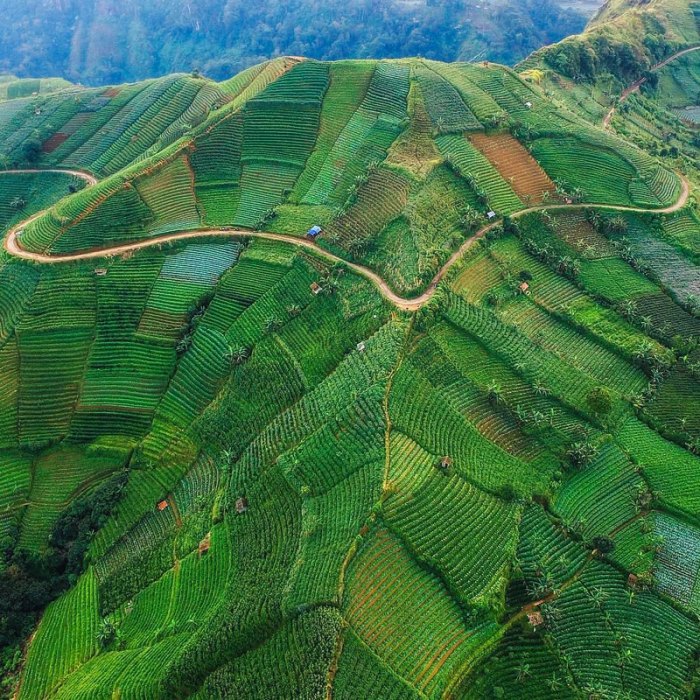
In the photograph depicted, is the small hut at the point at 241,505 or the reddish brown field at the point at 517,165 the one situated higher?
the reddish brown field at the point at 517,165

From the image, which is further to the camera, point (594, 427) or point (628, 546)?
point (594, 427)

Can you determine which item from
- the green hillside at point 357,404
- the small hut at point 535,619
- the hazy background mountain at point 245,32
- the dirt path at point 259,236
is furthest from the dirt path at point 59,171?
the hazy background mountain at point 245,32

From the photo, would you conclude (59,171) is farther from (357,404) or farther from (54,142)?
(357,404)

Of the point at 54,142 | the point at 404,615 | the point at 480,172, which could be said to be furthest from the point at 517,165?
the point at 54,142

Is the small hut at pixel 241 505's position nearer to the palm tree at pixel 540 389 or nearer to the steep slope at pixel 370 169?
the steep slope at pixel 370 169

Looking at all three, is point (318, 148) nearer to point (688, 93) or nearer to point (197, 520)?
point (197, 520)

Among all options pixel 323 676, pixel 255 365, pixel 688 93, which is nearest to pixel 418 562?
pixel 323 676
